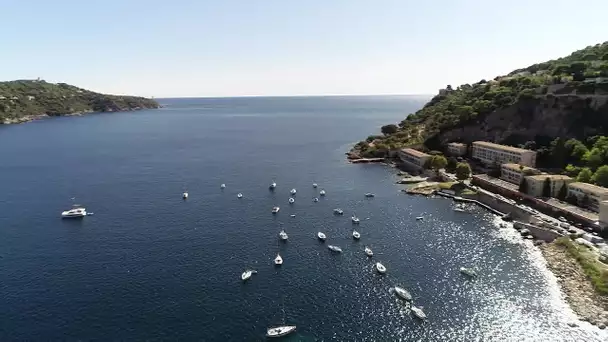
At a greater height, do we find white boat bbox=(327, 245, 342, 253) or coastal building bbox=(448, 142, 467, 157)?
coastal building bbox=(448, 142, 467, 157)

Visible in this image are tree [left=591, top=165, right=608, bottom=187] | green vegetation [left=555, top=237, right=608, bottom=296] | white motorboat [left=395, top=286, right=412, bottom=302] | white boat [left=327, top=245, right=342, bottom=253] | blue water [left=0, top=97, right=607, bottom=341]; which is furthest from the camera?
tree [left=591, top=165, right=608, bottom=187]

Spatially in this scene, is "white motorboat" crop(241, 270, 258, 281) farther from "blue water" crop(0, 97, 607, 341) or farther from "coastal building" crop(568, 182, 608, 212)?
"coastal building" crop(568, 182, 608, 212)

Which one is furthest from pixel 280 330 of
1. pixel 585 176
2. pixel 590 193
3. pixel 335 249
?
pixel 585 176

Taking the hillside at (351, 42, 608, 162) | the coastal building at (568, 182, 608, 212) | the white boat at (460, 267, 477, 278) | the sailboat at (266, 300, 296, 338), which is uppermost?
the hillside at (351, 42, 608, 162)

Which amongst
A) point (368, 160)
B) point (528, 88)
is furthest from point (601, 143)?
point (368, 160)

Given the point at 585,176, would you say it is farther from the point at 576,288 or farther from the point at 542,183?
the point at 576,288

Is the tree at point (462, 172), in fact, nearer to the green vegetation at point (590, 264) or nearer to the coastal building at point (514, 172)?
the coastal building at point (514, 172)

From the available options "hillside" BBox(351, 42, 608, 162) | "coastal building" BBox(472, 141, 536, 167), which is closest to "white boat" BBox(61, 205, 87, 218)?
"hillside" BBox(351, 42, 608, 162)
